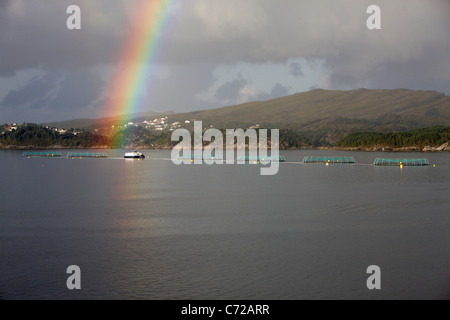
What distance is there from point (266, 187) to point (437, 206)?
31.6 metres

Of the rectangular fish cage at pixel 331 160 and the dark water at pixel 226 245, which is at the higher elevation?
the rectangular fish cage at pixel 331 160

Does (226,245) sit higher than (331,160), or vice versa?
(331,160)

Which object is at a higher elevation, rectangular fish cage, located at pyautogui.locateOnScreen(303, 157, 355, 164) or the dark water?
rectangular fish cage, located at pyautogui.locateOnScreen(303, 157, 355, 164)

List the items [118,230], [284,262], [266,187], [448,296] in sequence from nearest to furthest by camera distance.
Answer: [448,296]
[284,262]
[118,230]
[266,187]

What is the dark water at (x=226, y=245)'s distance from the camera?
29328 millimetres

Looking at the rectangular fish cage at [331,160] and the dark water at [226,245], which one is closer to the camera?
the dark water at [226,245]

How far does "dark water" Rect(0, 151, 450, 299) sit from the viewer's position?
29328 millimetres

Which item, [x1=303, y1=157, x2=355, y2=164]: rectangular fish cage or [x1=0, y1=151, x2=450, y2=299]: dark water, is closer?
[x1=0, y1=151, x2=450, y2=299]: dark water

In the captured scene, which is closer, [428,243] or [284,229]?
[428,243]

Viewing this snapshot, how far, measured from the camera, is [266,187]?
87.4 meters

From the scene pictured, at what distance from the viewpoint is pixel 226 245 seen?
39.5 metres
